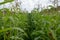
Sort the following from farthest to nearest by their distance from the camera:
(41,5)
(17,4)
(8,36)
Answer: (41,5), (17,4), (8,36)

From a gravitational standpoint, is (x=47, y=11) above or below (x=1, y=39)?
above

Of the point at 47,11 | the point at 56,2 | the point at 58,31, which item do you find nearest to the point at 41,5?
the point at 47,11

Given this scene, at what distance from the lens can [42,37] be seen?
2096 mm

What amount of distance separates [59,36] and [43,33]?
0.23m

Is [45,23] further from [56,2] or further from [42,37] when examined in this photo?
[56,2]

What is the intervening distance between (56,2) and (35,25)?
0.75 metres

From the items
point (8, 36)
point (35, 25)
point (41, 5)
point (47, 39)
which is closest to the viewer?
point (8, 36)

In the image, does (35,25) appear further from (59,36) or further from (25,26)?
(59,36)

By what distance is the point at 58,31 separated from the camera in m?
2.16

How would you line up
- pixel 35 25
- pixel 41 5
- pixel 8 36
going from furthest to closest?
pixel 41 5
pixel 35 25
pixel 8 36

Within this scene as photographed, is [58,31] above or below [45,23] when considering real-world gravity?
below

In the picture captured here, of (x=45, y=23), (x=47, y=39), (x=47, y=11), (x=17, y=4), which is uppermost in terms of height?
(x=47, y=11)

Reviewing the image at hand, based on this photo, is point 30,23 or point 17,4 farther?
point 30,23

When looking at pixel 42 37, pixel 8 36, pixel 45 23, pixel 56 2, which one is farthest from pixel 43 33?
pixel 56 2
